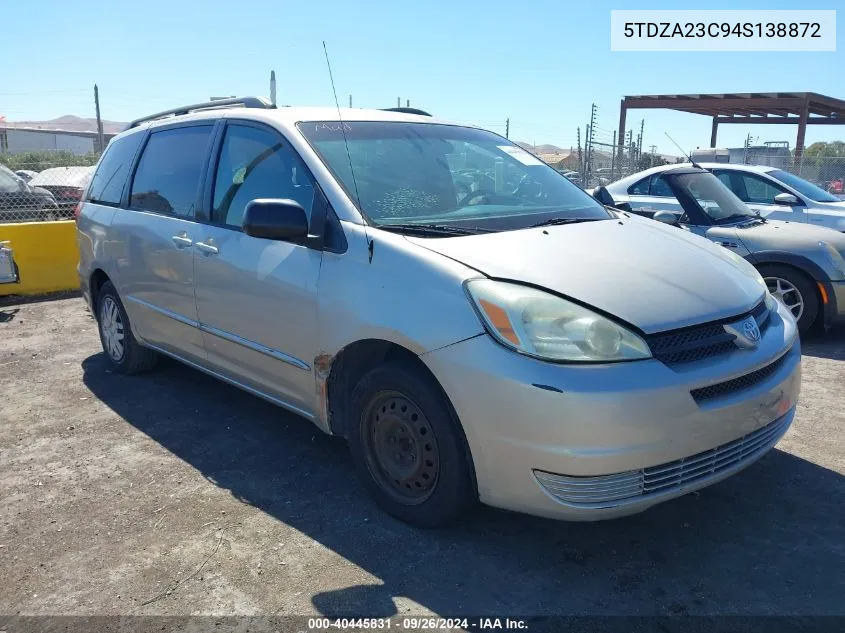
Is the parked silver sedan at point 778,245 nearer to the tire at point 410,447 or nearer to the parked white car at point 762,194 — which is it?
the parked white car at point 762,194

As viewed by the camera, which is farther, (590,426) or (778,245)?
(778,245)

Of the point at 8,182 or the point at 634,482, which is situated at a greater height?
the point at 8,182

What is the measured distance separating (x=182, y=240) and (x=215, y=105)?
1.16m

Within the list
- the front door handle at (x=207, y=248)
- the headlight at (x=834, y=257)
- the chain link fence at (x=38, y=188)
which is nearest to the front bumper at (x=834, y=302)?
the headlight at (x=834, y=257)

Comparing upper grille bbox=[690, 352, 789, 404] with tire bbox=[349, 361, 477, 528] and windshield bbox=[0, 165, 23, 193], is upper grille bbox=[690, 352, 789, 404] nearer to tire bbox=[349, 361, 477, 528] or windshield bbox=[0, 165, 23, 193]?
tire bbox=[349, 361, 477, 528]

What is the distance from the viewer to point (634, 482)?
8.57 ft

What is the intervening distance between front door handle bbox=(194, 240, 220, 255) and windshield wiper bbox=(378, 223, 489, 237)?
1.20m

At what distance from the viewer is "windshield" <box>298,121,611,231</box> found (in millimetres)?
3408

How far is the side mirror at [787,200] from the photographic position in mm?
8133

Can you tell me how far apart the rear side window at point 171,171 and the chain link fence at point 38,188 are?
5.20 m

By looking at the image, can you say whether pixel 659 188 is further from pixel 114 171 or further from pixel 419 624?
pixel 419 624

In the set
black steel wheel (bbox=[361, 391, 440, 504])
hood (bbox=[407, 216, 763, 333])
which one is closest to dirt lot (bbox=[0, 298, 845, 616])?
black steel wheel (bbox=[361, 391, 440, 504])

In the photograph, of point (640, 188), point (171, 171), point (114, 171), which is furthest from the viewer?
point (640, 188)

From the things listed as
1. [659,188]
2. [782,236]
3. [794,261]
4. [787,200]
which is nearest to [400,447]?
[794,261]
